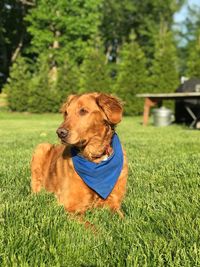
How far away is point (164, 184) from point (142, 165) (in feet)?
4.33

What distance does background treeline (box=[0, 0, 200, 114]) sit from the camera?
27969 mm

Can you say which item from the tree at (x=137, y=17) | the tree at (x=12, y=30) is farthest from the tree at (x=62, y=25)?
the tree at (x=137, y=17)

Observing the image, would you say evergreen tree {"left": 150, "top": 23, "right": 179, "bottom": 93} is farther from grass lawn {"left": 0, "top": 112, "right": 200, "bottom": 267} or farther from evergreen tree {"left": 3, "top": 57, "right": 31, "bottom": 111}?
grass lawn {"left": 0, "top": 112, "right": 200, "bottom": 267}

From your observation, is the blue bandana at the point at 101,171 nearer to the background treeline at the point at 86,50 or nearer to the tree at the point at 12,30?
the background treeline at the point at 86,50

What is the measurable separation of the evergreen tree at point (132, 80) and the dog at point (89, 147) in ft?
75.3

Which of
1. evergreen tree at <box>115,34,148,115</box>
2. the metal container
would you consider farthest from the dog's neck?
evergreen tree at <box>115,34,148,115</box>

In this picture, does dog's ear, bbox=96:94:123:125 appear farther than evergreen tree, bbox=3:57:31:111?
No

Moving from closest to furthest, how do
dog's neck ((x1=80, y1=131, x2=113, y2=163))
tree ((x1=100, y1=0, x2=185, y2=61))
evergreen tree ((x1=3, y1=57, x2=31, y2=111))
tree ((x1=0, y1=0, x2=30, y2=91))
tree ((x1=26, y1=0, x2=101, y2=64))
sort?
dog's neck ((x1=80, y1=131, x2=113, y2=163))
evergreen tree ((x1=3, y1=57, x2=31, y2=111))
tree ((x1=26, y1=0, x2=101, y2=64))
tree ((x1=0, y1=0, x2=30, y2=91))
tree ((x1=100, y1=0, x2=185, y2=61))

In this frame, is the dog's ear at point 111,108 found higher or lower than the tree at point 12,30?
lower

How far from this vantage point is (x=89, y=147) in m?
4.13

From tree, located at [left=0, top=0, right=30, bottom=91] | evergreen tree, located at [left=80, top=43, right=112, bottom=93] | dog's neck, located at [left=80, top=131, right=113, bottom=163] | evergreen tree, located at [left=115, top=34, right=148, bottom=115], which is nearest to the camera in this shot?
dog's neck, located at [left=80, top=131, right=113, bottom=163]

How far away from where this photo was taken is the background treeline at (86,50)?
28.0 meters

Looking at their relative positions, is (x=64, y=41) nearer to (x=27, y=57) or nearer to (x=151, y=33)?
(x=27, y=57)

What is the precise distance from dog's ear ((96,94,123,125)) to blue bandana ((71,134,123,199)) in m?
0.29
